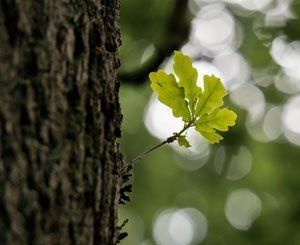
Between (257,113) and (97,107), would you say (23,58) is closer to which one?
(97,107)

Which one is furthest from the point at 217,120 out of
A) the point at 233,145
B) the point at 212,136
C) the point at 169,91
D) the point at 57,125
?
the point at 233,145

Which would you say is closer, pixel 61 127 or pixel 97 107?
pixel 61 127

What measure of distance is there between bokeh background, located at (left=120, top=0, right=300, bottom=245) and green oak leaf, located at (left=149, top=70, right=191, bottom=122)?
410 centimetres

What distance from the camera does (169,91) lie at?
4.24 feet

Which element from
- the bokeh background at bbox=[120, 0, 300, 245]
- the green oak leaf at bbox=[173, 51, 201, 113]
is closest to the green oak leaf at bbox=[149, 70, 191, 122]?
the green oak leaf at bbox=[173, 51, 201, 113]

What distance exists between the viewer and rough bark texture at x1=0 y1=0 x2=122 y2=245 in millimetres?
920

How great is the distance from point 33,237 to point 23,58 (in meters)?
0.33

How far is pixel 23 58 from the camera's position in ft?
3.19

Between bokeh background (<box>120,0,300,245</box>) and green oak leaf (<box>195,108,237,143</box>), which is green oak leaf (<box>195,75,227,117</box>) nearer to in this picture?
green oak leaf (<box>195,108,237,143</box>)

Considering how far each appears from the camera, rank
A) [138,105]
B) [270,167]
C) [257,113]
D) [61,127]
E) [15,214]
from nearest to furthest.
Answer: [15,214] → [61,127] → [270,167] → [138,105] → [257,113]

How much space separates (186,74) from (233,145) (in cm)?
744

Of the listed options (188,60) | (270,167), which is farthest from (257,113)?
(188,60)

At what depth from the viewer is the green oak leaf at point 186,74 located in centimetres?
124

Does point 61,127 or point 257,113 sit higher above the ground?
point 257,113
